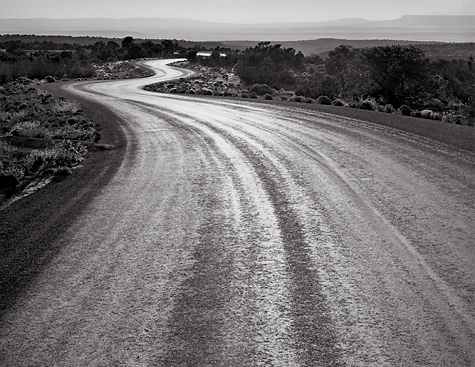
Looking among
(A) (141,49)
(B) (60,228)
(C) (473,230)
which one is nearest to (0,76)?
(B) (60,228)

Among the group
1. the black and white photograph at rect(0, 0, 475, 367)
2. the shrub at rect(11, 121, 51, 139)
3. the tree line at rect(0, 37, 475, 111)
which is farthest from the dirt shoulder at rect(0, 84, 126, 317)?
the tree line at rect(0, 37, 475, 111)

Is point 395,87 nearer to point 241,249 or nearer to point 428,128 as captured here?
point 428,128

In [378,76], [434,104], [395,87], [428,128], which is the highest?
[378,76]

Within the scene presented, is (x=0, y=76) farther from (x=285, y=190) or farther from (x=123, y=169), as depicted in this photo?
(x=285, y=190)

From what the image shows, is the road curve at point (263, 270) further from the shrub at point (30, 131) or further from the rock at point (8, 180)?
the shrub at point (30, 131)

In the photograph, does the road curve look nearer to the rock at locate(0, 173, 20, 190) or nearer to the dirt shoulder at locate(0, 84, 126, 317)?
the dirt shoulder at locate(0, 84, 126, 317)

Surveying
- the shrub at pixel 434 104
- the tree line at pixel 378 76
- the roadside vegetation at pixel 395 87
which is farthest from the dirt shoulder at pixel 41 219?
the tree line at pixel 378 76

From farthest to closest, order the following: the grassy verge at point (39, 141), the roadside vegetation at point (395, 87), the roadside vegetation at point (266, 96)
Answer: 1. the roadside vegetation at point (395, 87)
2. the roadside vegetation at point (266, 96)
3. the grassy verge at point (39, 141)

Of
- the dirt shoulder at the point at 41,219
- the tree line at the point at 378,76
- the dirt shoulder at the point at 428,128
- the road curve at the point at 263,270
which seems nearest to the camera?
the road curve at the point at 263,270

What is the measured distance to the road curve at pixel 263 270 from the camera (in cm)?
510

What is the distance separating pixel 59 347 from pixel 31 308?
3.41ft

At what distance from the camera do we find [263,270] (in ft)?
22.2

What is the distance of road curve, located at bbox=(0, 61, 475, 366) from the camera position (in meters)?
5.10

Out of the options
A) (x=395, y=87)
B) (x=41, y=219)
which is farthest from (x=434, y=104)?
(x=41, y=219)
